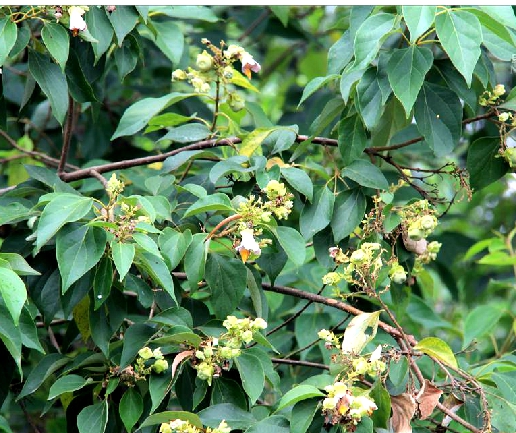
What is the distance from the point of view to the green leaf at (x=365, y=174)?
157 centimetres

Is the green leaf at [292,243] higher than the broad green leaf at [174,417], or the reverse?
the green leaf at [292,243]

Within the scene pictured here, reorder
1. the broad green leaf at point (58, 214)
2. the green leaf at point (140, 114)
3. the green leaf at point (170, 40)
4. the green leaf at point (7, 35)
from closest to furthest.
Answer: the broad green leaf at point (58, 214)
the green leaf at point (7, 35)
the green leaf at point (140, 114)
the green leaf at point (170, 40)

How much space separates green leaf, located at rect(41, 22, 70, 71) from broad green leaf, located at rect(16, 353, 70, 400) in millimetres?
480

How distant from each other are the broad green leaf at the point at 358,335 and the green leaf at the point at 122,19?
632 mm

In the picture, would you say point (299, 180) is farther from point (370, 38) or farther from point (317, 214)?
point (370, 38)

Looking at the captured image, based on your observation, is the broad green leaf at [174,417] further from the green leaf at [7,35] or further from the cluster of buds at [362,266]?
the green leaf at [7,35]

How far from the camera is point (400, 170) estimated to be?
166cm

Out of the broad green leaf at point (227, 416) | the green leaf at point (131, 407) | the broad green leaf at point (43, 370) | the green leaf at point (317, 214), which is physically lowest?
the broad green leaf at point (43, 370)

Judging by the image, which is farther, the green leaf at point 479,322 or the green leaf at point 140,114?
the green leaf at point 479,322

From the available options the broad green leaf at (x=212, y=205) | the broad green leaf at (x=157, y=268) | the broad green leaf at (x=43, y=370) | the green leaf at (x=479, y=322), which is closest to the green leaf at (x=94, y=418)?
the broad green leaf at (x=43, y=370)

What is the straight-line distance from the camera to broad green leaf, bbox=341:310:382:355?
1.35m

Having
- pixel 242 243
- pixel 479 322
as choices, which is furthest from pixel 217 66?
pixel 479 322

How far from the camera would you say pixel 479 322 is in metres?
2.13

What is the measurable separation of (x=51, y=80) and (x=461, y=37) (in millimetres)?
694
